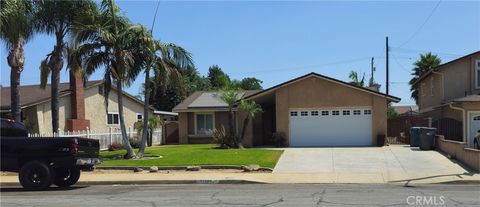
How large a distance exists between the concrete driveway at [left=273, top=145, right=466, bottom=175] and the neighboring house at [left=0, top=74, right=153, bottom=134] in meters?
10.8

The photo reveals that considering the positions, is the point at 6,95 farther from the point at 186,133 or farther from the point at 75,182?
the point at 75,182

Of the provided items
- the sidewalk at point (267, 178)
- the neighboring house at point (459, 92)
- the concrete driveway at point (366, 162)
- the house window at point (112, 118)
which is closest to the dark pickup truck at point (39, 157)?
the sidewalk at point (267, 178)

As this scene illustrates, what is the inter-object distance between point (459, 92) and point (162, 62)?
17.9 metres

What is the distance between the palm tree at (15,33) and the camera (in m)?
20.5

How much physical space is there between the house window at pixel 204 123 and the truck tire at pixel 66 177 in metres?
19.1

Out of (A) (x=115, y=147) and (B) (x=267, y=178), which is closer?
(B) (x=267, y=178)

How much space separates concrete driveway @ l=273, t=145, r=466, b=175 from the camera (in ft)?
63.0

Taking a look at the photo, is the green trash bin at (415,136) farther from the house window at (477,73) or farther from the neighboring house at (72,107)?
the neighboring house at (72,107)

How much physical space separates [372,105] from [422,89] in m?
12.6

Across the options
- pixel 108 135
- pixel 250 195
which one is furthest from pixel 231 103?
pixel 250 195

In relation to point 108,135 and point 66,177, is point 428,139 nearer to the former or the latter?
point 66,177

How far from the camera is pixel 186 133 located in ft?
117

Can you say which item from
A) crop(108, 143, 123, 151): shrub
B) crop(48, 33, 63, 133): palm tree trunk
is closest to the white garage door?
crop(108, 143, 123, 151): shrub

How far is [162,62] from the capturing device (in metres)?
23.9
